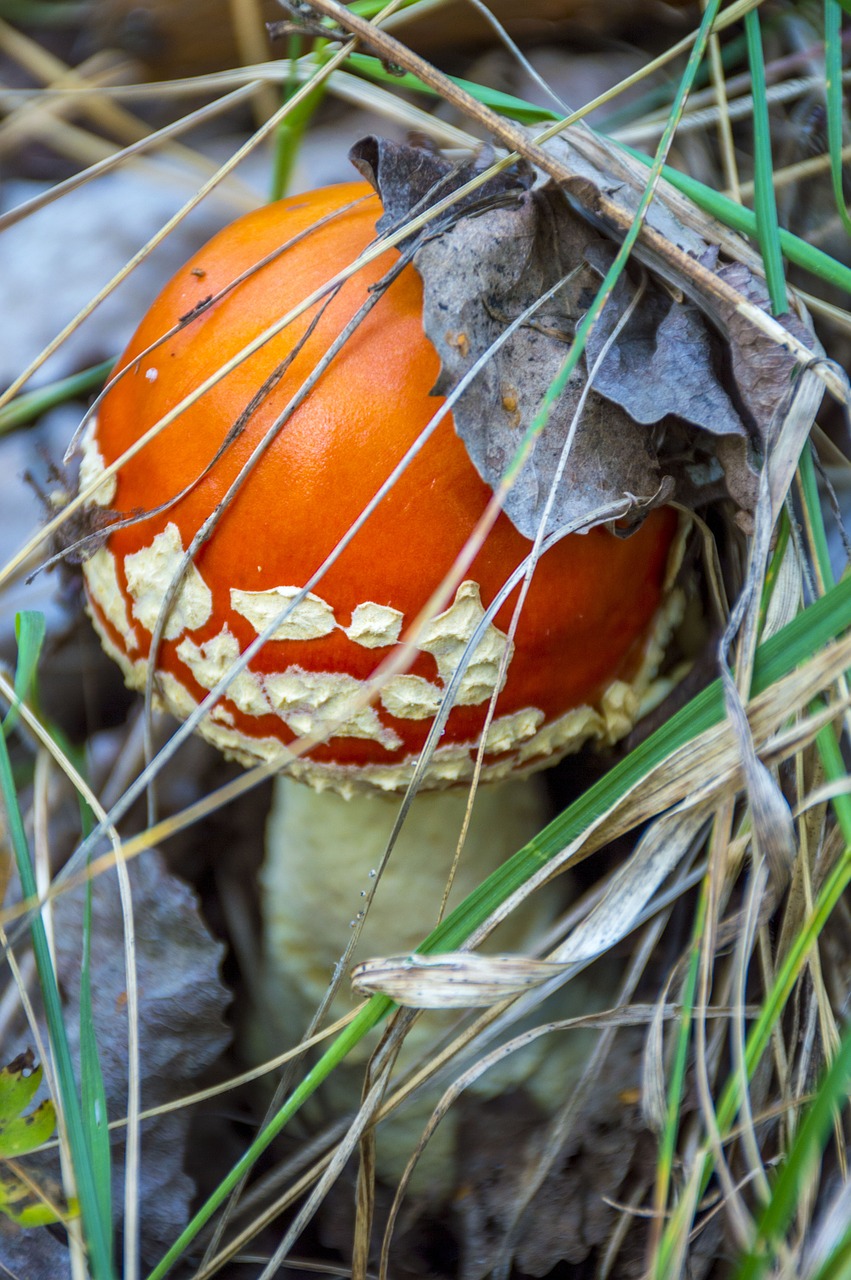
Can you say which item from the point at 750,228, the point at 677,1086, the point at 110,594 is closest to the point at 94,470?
the point at 110,594

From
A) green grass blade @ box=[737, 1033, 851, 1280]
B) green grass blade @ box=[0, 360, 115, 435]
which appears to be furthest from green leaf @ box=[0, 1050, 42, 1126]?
green grass blade @ box=[0, 360, 115, 435]

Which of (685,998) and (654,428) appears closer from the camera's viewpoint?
(685,998)

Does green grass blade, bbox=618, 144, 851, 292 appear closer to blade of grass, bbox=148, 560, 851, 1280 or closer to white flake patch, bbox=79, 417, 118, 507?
blade of grass, bbox=148, 560, 851, 1280

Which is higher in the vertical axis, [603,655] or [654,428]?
[654,428]

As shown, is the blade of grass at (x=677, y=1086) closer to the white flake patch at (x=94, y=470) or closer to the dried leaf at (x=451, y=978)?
the dried leaf at (x=451, y=978)

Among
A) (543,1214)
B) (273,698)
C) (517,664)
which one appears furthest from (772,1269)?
(273,698)

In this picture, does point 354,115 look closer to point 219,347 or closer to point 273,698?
point 219,347

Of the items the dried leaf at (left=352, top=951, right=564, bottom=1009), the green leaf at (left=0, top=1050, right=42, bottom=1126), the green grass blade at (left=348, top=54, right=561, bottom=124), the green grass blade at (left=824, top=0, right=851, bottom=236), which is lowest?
the dried leaf at (left=352, top=951, right=564, bottom=1009)
